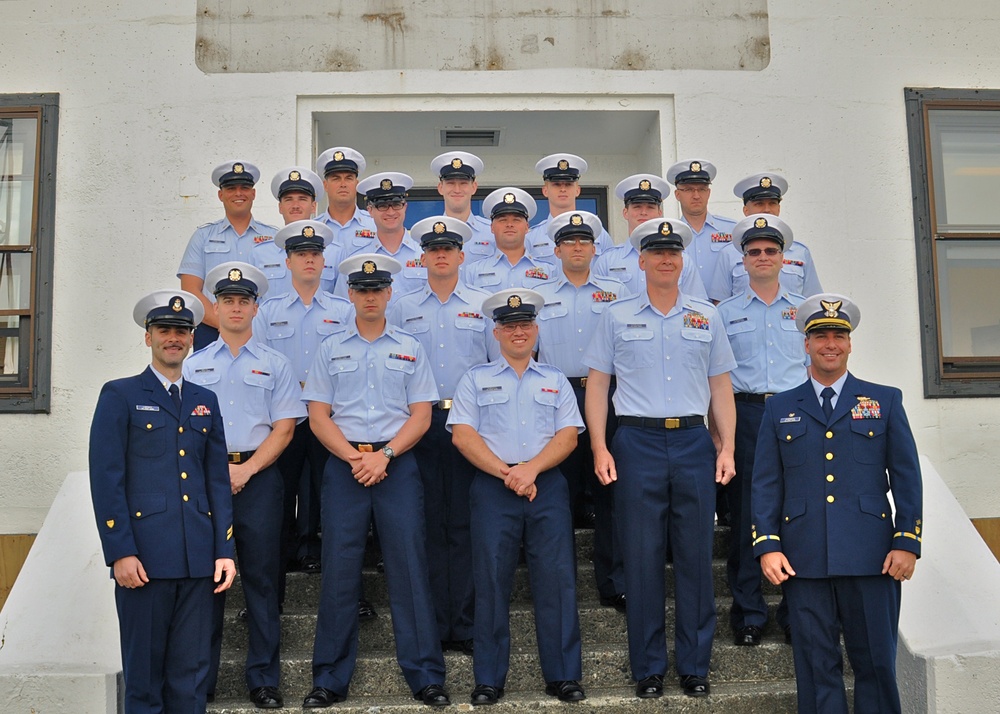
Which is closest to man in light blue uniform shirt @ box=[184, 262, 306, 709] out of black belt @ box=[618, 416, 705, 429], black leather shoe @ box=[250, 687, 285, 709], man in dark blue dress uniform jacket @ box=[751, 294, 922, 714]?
black leather shoe @ box=[250, 687, 285, 709]

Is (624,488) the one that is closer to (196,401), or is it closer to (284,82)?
(196,401)

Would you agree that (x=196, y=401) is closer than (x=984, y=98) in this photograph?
Yes

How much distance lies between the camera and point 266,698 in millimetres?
5051

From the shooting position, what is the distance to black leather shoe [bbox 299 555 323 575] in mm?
5961

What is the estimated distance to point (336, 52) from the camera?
800 cm

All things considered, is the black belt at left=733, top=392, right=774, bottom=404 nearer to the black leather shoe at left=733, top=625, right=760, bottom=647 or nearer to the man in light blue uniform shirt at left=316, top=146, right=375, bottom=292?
the black leather shoe at left=733, top=625, right=760, bottom=647

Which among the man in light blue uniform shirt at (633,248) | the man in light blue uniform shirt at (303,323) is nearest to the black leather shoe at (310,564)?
the man in light blue uniform shirt at (303,323)

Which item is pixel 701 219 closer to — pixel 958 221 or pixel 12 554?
pixel 958 221

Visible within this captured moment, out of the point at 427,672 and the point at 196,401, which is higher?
the point at 196,401

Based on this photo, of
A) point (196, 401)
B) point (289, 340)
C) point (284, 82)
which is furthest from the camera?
point (284, 82)

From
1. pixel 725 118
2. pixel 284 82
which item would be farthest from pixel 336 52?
pixel 725 118

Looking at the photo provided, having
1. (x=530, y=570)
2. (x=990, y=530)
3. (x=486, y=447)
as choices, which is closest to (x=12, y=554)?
(x=486, y=447)

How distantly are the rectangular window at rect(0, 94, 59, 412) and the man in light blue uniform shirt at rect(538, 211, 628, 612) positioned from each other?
3642mm

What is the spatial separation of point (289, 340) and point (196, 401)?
136cm
